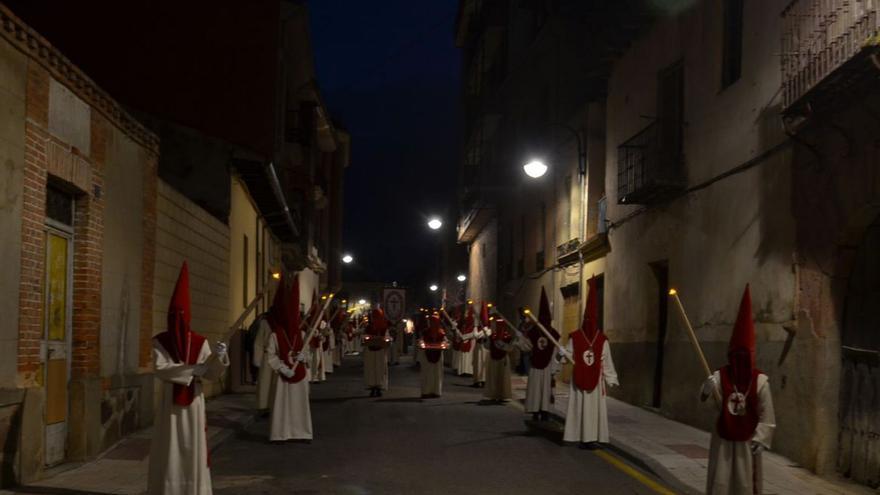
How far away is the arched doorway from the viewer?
1009 cm

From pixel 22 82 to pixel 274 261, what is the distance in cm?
2348

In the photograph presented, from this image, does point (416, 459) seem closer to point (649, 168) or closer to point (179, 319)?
point (179, 319)

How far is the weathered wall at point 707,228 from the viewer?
41.1 ft

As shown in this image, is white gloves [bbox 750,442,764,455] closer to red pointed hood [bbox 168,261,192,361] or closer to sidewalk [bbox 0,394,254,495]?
red pointed hood [bbox 168,261,192,361]

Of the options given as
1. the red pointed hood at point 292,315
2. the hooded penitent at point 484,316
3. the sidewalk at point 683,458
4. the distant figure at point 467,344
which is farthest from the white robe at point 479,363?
the red pointed hood at point 292,315

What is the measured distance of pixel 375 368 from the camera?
2173 centimetres

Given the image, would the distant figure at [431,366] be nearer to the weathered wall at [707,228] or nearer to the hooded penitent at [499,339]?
the hooded penitent at [499,339]

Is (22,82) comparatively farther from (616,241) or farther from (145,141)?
(616,241)

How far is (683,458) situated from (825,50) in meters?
4.87

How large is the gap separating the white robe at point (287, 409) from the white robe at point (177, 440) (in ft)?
15.0

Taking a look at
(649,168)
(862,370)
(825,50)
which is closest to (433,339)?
(649,168)

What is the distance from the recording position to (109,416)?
11805 mm

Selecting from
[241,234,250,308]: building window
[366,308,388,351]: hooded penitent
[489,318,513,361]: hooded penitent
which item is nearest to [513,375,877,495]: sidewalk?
[489,318,513,361]: hooded penitent

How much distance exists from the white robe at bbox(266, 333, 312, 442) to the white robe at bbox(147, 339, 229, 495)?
179 inches
